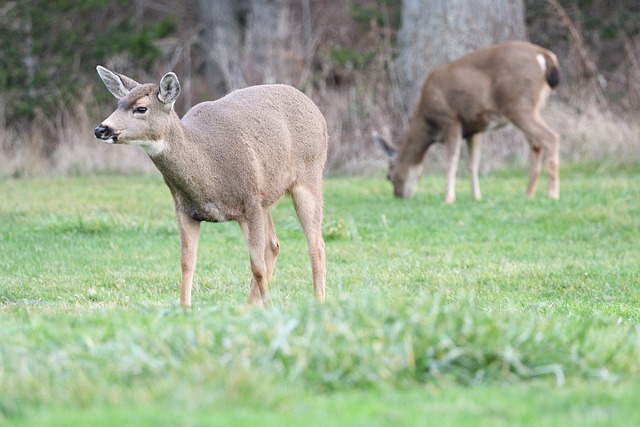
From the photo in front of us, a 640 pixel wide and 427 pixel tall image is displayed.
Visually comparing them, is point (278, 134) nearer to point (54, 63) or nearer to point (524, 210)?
point (524, 210)

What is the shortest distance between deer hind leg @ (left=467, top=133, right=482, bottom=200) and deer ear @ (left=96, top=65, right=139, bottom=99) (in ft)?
23.9

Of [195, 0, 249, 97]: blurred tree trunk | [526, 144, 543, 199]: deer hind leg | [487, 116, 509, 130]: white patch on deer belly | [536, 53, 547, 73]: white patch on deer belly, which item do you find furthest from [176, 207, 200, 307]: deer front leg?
[195, 0, 249, 97]: blurred tree trunk

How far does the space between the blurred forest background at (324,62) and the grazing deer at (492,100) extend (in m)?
3.27

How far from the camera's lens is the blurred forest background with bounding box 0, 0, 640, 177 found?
18.7m

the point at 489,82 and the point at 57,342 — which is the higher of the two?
the point at 489,82

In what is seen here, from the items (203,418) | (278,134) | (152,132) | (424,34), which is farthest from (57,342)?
(424,34)

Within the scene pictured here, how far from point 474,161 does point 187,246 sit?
761cm

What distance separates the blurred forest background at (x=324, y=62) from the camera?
61.3 feet

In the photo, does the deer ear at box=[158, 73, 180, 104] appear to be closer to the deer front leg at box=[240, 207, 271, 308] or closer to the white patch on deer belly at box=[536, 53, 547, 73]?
the deer front leg at box=[240, 207, 271, 308]

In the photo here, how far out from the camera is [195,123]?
800cm

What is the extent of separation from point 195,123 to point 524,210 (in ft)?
19.9

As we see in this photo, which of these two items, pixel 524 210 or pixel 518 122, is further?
pixel 518 122

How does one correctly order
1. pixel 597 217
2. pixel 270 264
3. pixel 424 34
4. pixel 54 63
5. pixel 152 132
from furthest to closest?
pixel 54 63
pixel 424 34
pixel 597 217
pixel 270 264
pixel 152 132

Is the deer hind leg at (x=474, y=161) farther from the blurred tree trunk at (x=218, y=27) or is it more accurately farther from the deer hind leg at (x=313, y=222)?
the blurred tree trunk at (x=218, y=27)
